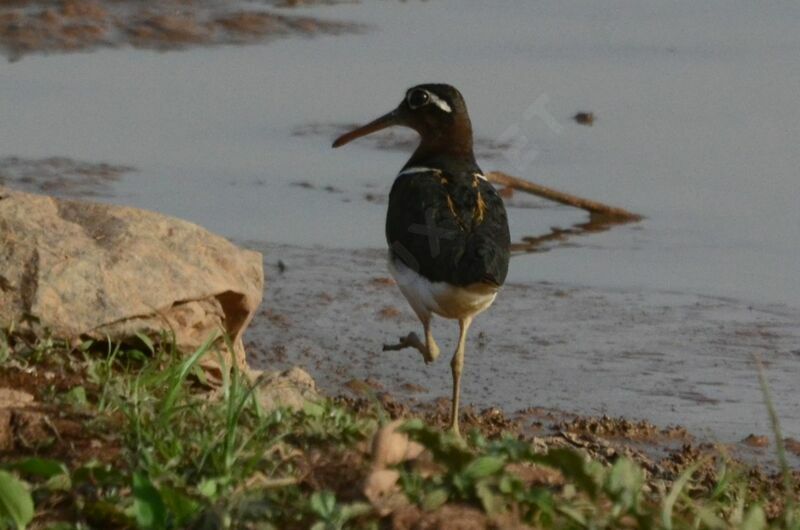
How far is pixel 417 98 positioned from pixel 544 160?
8.60 feet

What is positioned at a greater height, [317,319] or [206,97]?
[206,97]

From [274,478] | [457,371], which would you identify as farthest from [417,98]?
[274,478]

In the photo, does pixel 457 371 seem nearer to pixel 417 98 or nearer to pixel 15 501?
pixel 417 98

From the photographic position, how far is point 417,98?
8.15 meters

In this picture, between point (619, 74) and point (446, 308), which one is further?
point (619, 74)

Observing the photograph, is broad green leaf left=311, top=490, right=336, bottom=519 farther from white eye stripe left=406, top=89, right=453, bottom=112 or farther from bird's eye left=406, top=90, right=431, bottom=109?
bird's eye left=406, top=90, right=431, bottom=109

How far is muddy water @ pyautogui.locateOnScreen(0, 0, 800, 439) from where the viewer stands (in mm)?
7793

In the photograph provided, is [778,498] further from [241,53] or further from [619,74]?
[241,53]

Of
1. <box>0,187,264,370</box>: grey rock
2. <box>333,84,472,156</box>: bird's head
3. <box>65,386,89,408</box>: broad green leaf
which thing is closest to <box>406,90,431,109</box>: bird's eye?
<box>333,84,472,156</box>: bird's head

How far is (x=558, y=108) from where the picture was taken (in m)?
11.3

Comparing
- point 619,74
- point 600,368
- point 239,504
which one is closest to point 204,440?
point 239,504

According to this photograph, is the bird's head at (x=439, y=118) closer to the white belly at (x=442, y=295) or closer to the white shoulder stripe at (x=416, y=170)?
the white shoulder stripe at (x=416, y=170)

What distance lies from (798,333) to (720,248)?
1158 mm

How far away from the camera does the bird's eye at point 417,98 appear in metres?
8.10
